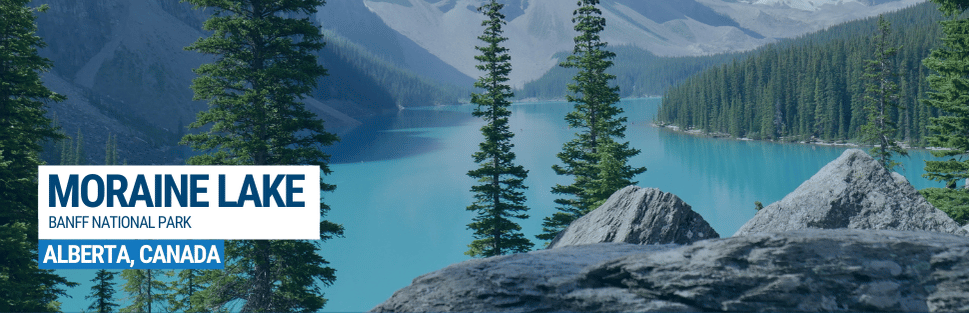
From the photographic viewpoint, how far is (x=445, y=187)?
8212cm

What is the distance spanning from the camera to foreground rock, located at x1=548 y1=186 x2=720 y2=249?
13.8 meters

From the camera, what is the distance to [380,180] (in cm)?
9094

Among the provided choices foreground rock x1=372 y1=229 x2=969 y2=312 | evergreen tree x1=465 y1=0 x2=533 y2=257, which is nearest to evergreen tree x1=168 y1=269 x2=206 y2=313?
foreground rock x1=372 y1=229 x2=969 y2=312

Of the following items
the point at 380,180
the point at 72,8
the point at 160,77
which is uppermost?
the point at 72,8

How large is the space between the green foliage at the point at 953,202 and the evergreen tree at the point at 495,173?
15.2 metres

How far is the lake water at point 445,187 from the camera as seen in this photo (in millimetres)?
49500

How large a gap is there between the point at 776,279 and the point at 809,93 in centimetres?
13496

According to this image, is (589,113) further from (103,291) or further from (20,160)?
(103,291)

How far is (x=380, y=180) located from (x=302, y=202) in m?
75.1

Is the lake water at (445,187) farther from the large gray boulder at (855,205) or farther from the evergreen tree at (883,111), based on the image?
the large gray boulder at (855,205)

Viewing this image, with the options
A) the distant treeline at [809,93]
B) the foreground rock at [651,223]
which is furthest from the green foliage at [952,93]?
the distant treeline at [809,93]

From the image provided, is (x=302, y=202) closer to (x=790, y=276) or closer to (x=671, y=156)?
(x=790, y=276)

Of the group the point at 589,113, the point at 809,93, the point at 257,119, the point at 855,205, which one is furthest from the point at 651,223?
the point at 809,93

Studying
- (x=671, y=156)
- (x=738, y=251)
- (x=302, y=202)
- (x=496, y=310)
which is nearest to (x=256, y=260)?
(x=302, y=202)
